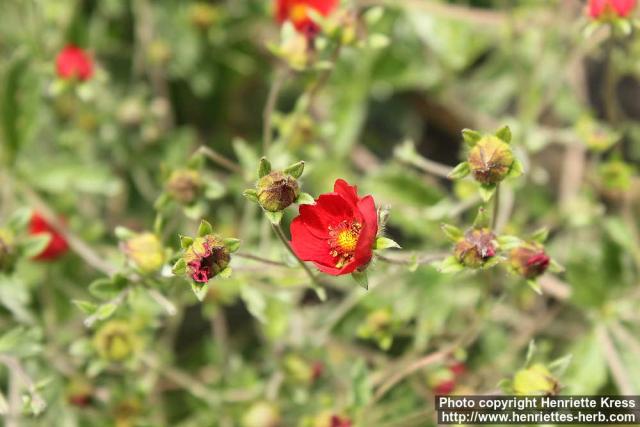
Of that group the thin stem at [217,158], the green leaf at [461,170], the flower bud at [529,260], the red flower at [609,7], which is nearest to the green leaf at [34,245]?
the thin stem at [217,158]

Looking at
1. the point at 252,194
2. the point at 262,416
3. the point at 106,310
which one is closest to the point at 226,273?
the point at 252,194

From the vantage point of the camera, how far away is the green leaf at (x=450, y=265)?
147 cm

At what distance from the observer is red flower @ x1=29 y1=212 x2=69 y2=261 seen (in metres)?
2.15

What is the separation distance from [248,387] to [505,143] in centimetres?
113

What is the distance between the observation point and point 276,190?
4.42ft

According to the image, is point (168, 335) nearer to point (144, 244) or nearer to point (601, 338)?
point (144, 244)

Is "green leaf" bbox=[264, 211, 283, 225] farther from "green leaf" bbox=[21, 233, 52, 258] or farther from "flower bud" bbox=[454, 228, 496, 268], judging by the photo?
"green leaf" bbox=[21, 233, 52, 258]

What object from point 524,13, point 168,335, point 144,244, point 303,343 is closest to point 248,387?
point 303,343

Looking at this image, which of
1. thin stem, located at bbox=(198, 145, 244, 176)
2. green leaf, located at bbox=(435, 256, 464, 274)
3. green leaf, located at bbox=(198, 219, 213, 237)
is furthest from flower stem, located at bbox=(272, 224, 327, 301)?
thin stem, located at bbox=(198, 145, 244, 176)

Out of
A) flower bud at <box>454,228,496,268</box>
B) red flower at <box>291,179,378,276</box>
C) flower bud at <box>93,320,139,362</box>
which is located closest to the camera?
red flower at <box>291,179,378,276</box>

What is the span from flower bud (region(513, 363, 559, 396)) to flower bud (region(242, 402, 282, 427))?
79cm

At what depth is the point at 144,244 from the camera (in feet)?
5.54

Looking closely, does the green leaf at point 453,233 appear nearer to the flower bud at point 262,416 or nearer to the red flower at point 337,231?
the red flower at point 337,231

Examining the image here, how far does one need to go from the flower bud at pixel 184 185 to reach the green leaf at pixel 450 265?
64 cm
